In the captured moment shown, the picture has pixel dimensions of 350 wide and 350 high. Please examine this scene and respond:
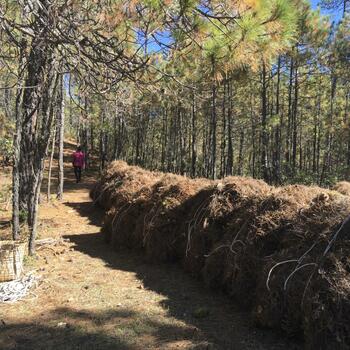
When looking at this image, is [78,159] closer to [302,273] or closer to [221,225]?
[221,225]

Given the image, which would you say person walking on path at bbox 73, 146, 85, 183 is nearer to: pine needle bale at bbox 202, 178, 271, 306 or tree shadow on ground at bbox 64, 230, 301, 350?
tree shadow on ground at bbox 64, 230, 301, 350

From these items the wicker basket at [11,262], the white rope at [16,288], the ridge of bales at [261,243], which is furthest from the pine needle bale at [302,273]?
the wicker basket at [11,262]

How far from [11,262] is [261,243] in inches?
125

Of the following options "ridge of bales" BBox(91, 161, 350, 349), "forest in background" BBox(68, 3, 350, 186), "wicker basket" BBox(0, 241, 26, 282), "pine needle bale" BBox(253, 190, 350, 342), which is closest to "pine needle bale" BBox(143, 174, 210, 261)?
"ridge of bales" BBox(91, 161, 350, 349)

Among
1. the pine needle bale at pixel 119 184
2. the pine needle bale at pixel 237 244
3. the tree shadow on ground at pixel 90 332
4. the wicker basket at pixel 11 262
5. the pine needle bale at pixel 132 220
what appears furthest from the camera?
the pine needle bale at pixel 119 184

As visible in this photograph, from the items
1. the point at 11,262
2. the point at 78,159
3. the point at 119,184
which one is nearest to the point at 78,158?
the point at 78,159

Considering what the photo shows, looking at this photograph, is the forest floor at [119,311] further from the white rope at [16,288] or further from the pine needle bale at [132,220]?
the pine needle bale at [132,220]

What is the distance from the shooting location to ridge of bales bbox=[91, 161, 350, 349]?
3396 mm

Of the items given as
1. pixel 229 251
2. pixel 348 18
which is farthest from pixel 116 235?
pixel 348 18

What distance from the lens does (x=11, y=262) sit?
542 cm

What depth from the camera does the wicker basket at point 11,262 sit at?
17.6ft

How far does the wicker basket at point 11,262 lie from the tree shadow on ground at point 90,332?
1.10 metres

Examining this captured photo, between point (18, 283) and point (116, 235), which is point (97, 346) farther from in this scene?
point (116, 235)

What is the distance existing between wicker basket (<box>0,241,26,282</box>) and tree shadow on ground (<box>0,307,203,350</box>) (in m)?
→ 1.10
